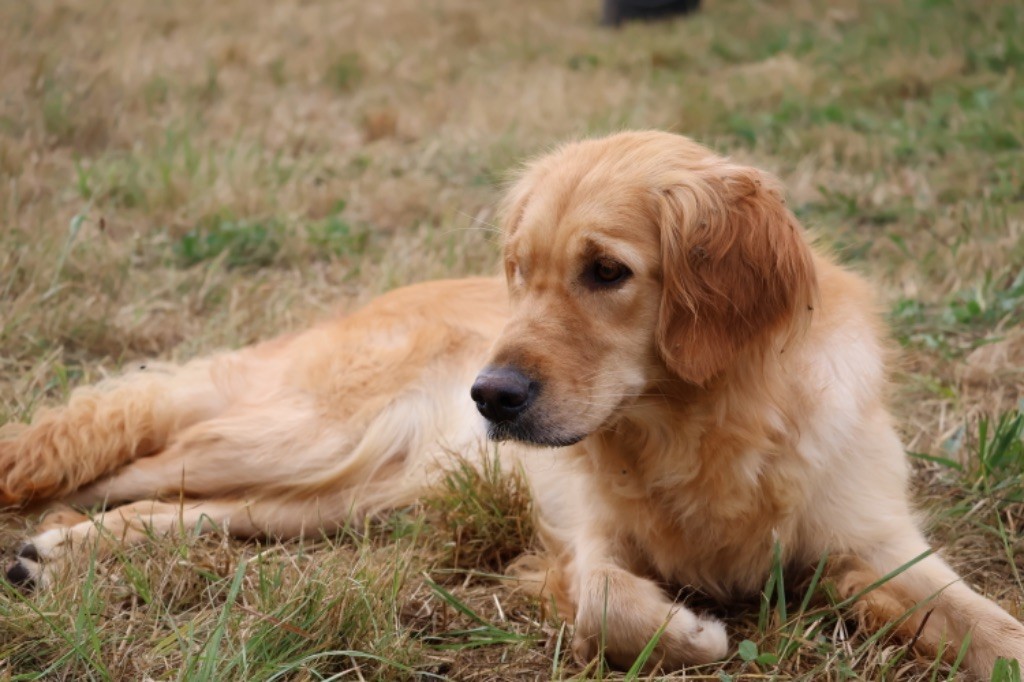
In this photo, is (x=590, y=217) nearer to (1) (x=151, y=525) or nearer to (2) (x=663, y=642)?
(2) (x=663, y=642)

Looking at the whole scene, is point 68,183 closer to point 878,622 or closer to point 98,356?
point 98,356

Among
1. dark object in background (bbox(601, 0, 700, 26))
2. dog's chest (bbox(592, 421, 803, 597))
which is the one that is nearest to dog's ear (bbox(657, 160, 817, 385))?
dog's chest (bbox(592, 421, 803, 597))

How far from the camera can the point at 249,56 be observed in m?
8.20

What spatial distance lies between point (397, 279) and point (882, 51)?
4953 millimetres

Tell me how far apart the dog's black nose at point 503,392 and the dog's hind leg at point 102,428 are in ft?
4.70

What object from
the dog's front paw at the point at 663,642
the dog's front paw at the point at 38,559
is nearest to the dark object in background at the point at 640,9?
the dog's front paw at the point at 38,559

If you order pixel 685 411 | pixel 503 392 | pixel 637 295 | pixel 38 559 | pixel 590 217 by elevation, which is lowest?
pixel 38 559

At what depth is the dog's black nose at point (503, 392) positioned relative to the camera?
90.1 inches

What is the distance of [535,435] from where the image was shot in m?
2.32

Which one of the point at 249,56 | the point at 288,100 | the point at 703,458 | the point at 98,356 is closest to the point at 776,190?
the point at 703,458

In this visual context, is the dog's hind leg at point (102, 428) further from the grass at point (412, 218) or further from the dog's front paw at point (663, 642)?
the dog's front paw at point (663, 642)

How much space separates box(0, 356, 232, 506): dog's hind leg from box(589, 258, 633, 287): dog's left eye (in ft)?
5.17

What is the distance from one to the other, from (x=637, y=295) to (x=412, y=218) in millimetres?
3128

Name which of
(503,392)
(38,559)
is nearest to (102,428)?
(38,559)
